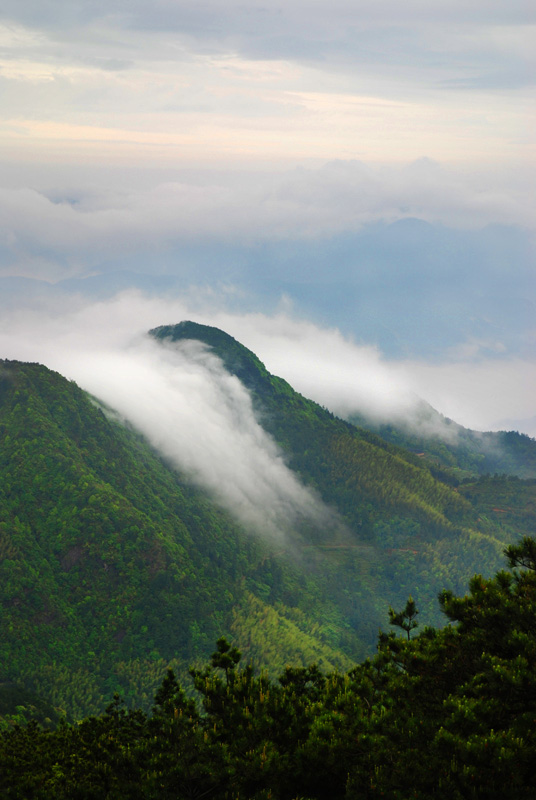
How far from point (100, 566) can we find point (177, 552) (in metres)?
14.2

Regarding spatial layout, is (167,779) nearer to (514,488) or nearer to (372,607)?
(372,607)

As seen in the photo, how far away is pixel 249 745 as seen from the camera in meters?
23.8

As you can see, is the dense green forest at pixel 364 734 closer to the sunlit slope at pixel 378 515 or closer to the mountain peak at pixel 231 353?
the sunlit slope at pixel 378 515

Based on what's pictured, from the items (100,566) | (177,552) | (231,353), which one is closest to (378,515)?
(177,552)

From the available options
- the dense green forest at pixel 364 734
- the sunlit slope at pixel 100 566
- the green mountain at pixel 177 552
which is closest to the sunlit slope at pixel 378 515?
the green mountain at pixel 177 552

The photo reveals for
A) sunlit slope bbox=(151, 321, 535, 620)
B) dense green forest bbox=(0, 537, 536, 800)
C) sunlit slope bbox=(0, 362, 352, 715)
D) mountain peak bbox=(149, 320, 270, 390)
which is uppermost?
mountain peak bbox=(149, 320, 270, 390)

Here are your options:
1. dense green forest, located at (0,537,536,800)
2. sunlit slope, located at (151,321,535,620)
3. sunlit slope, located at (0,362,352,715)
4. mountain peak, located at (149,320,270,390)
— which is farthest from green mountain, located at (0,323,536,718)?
dense green forest, located at (0,537,536,800)

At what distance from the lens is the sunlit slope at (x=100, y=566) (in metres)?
81.0

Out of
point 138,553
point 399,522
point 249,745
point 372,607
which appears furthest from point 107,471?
point 249,745

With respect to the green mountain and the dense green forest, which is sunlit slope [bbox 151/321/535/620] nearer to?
the green mountain

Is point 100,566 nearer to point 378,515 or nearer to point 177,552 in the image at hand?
point 177,552

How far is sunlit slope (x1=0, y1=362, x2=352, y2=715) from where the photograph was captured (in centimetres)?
8100

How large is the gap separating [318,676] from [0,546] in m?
69.1

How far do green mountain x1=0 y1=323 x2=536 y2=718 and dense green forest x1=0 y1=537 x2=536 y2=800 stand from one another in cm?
4537
